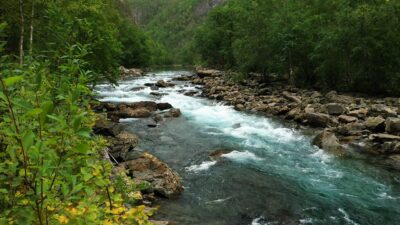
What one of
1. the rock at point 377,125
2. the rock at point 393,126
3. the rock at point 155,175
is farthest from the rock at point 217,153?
the rock at point 393,126

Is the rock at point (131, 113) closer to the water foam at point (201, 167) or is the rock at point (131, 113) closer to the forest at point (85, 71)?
the forest at point (85, 71)

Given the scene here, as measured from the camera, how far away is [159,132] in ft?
64.4

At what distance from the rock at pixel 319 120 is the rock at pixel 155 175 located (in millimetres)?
11142

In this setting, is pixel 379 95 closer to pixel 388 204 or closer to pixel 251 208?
pixel 388 204

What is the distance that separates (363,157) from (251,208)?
23.2 ft

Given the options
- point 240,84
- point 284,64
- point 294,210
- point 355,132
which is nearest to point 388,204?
point 294,210

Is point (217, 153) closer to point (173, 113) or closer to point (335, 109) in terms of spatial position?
point (173, 113)

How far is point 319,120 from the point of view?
806 inches

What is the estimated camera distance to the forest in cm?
279

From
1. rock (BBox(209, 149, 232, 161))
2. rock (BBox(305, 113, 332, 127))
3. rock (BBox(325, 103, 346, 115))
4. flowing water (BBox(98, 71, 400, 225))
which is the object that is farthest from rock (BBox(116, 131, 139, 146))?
rock (BBox(325, 103, 346, 115))

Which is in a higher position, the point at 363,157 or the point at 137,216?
the point at 137,216

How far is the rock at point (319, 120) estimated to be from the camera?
20.3 m

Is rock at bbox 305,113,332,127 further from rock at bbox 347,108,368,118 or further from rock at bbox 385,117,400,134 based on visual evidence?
rock at bbox 385,117,400,134

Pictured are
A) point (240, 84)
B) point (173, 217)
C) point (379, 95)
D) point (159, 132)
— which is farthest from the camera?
point (240, 84)
